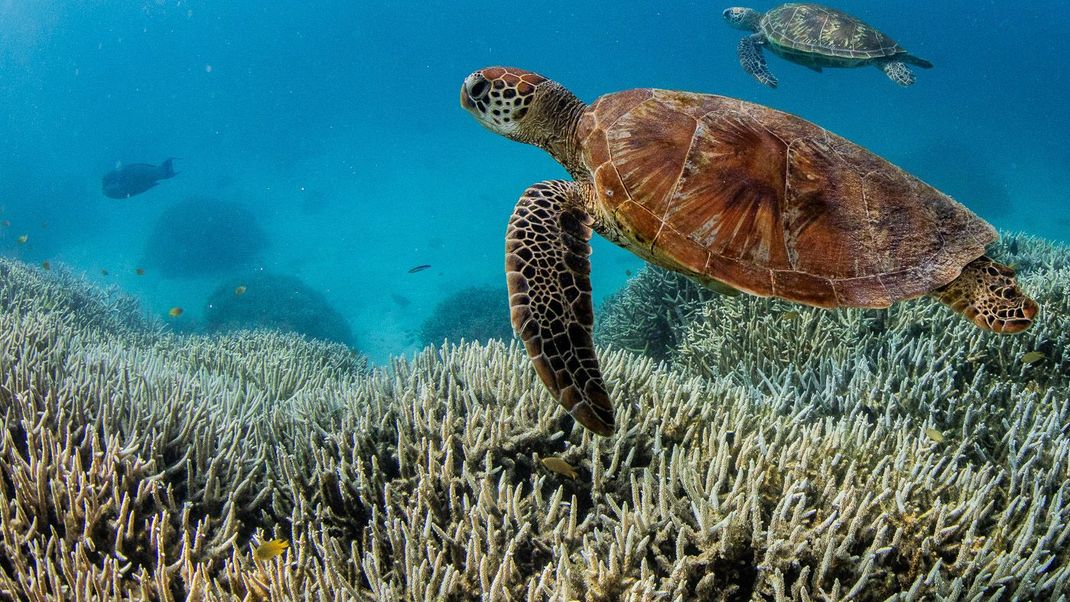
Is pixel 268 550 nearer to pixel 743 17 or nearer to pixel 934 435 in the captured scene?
pixel 934 435

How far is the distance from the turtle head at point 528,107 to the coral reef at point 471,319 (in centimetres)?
779

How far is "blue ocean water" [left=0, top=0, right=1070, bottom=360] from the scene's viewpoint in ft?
→ 82.4

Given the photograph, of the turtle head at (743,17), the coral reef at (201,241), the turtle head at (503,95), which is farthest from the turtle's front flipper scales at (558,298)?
the coral reef at (201,241)

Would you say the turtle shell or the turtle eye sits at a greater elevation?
the turtle shell

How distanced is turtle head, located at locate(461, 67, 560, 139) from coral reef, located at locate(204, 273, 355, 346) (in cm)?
1171

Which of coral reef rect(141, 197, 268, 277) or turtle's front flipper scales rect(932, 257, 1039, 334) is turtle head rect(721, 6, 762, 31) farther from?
coral reef rect(141, 197, 268, 277)

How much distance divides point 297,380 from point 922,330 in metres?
5.27

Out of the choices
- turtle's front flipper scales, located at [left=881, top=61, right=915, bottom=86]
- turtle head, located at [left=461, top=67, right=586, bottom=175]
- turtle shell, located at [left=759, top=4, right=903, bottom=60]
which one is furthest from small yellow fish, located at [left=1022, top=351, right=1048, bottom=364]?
turtle's front flipper scales, located at [left=881, top=61, right=915, bottom=86]

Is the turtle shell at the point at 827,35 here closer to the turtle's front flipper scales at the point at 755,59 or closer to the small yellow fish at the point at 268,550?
the turtle's front flipper scales at the point at 755,59

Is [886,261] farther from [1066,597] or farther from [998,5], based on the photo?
[998,5]

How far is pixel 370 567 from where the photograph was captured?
172 centimetres

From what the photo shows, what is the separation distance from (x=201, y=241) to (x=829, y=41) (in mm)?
25237

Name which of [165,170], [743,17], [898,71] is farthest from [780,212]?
[165,170]

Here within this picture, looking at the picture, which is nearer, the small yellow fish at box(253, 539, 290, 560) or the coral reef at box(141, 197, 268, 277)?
the small yellow fish at box(253, 539, 290, 560)
